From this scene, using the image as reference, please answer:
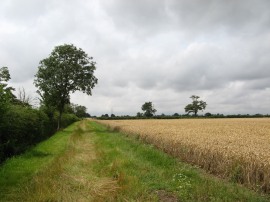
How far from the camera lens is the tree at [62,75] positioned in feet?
166

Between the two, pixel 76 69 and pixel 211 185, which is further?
pixel 76 69

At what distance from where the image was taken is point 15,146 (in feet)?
62.2

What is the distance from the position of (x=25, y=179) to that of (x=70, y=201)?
3.77m

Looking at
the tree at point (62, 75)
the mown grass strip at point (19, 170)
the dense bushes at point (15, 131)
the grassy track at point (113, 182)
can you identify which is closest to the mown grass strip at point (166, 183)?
the grassy track at point (113, 182)

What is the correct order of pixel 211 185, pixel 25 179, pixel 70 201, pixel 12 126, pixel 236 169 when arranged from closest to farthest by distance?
pixel 70 201
pixel 211 185
pixel 236 169
pixel 25 179
pixel 12 126

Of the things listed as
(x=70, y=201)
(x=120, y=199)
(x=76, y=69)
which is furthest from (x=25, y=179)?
(x=76, y=69)

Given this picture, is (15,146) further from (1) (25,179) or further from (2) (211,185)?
(2) (211,185)

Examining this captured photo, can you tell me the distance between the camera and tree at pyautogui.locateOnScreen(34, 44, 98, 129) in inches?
1987

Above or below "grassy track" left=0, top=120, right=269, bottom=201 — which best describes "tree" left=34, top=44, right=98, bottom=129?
above

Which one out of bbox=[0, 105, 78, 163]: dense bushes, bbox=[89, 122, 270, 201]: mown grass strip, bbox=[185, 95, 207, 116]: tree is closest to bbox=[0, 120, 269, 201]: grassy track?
bbox=[89, 122, 270, 201]: mown grass strip

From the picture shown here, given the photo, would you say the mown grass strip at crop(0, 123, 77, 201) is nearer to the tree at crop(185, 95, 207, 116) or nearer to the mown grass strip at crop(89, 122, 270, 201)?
the mown grass strip at crop(89, 122, 270, 201)

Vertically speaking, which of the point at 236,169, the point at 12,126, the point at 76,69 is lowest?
the point at 236,169

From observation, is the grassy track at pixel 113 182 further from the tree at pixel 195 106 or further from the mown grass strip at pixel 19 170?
the tree at pixel 195 106

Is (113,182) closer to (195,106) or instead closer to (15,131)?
(15,131)
